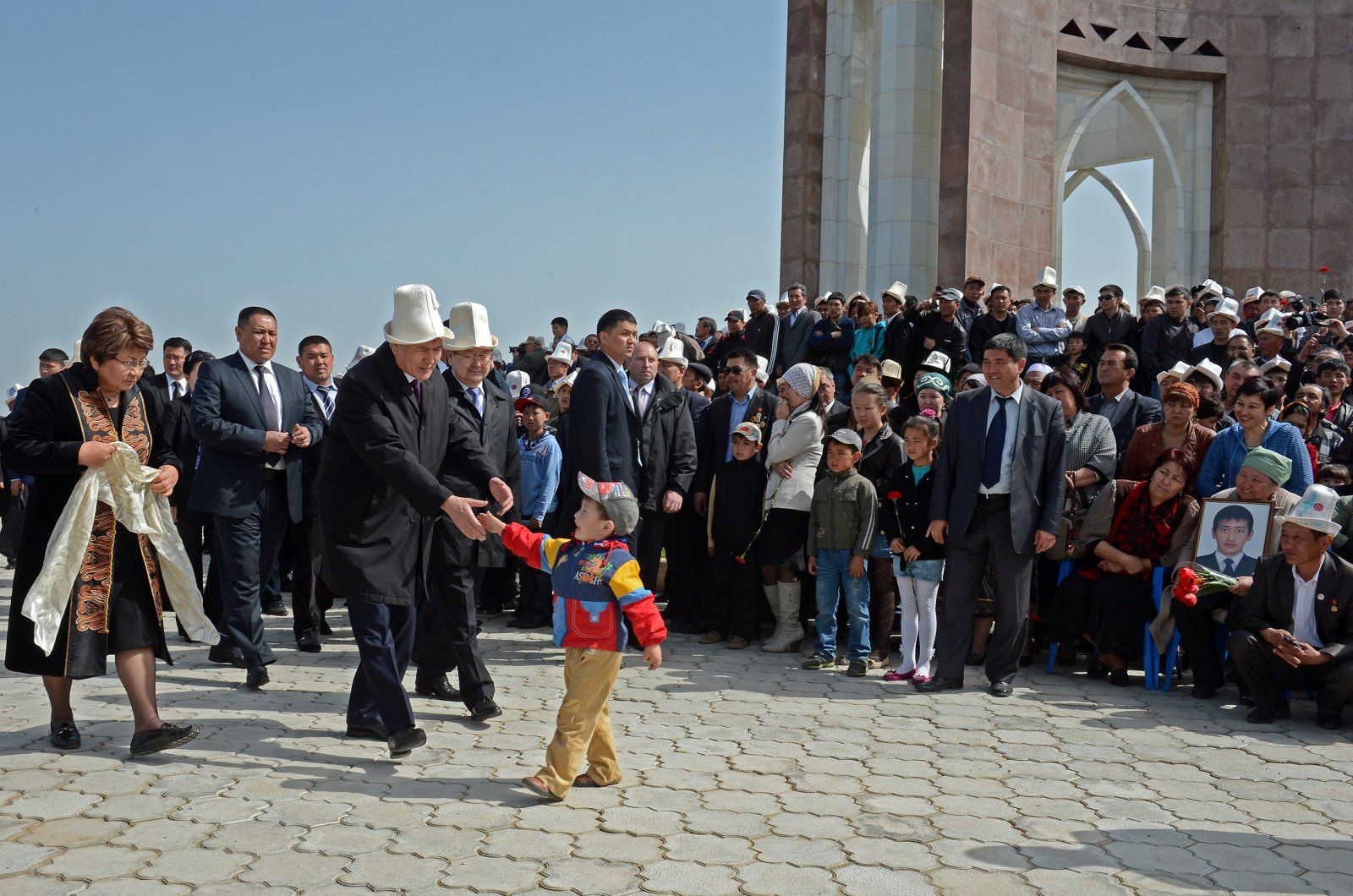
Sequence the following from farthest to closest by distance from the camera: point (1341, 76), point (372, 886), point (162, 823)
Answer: point (1341, 76)
point (162, 823)
point (372, 886)

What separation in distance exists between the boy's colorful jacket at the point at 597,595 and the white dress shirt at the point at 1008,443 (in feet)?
9.91

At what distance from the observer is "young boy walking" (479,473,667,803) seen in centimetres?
471

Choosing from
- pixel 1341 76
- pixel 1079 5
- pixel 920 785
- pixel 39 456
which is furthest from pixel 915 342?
pixel 1341 76

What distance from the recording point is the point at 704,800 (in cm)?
475

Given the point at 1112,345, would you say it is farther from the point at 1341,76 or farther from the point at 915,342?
the point at 1341,76

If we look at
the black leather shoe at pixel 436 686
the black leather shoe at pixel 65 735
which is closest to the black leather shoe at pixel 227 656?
the black leather shoe at pixel 436 686

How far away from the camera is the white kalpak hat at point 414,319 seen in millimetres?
5203

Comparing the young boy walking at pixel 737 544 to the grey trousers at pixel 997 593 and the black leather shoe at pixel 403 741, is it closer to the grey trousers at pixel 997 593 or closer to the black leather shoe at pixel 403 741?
the grey trousers at pixel 997 593

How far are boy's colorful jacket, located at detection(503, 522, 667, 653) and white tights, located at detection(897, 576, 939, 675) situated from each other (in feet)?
9.94

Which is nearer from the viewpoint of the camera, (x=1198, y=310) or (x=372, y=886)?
(x=372, y=886)

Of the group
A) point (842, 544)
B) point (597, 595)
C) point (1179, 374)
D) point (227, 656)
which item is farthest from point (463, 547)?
point (1179, 374)

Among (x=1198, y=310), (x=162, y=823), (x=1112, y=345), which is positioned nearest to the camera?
(x=162, y=823)

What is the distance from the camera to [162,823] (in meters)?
4.32

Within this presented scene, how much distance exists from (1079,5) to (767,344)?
12.0 m
